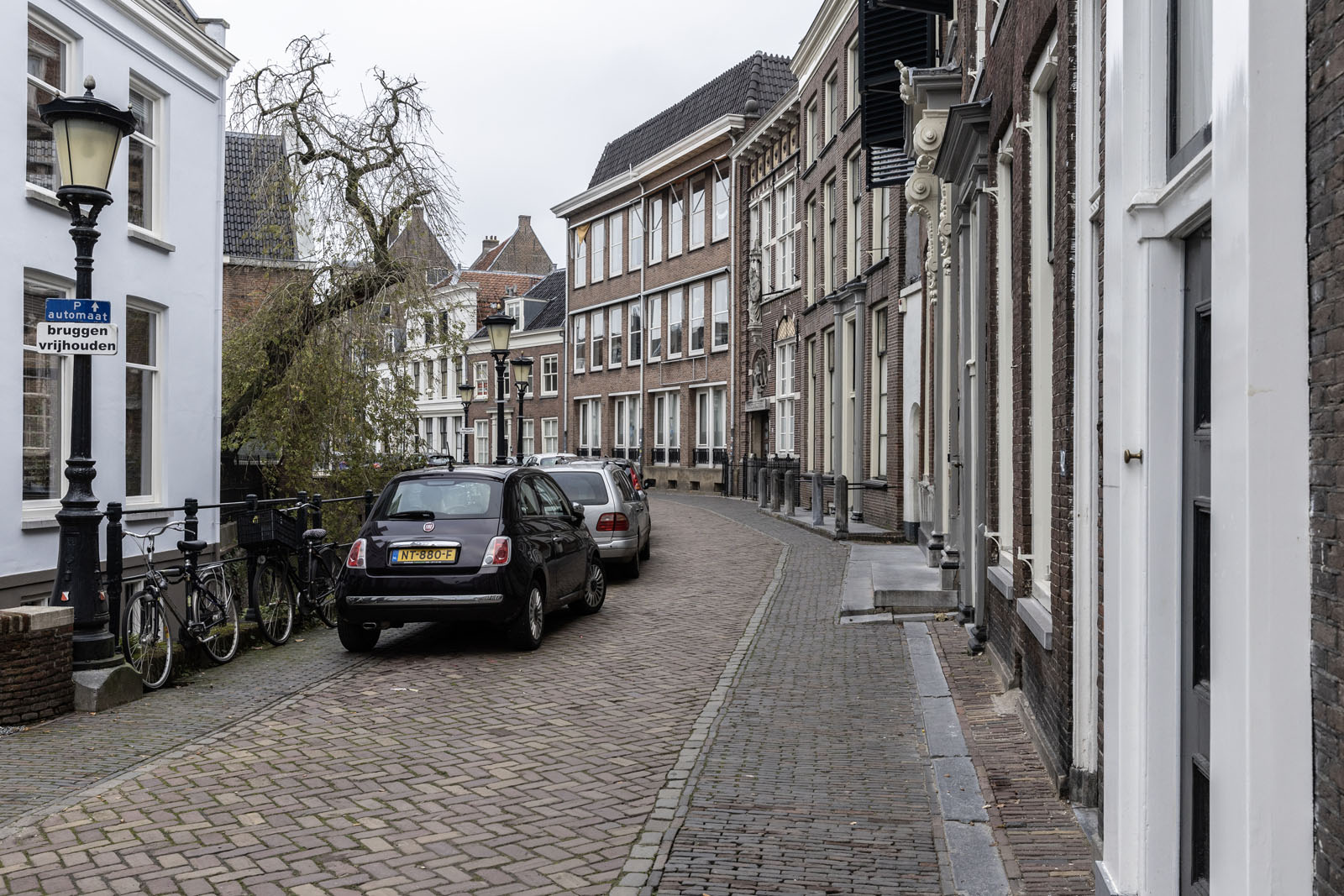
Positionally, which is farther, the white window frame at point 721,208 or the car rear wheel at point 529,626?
the white window frame at point 721,208

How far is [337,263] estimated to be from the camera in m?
16.3

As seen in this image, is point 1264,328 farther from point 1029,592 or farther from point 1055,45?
point 1029,592

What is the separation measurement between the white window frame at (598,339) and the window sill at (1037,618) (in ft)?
129

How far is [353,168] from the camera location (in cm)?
1627

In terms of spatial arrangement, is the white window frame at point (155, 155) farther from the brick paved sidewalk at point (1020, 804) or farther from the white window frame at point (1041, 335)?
the brick paved sidewalk at point (1020, 804)

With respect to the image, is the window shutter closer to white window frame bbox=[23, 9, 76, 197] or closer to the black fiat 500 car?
the black fiat 500 car

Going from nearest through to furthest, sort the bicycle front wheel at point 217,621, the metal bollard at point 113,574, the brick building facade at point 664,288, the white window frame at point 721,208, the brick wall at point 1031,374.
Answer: the brick wall at point 1031,374 → the metal bollard at point 113,574 → the bicycle front wheel at point 217,621 → the white window frame at point 721,208 → the brick building facade at point 664,288

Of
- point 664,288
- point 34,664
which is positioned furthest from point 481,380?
point 34,664

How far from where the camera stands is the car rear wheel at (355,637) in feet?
33.6

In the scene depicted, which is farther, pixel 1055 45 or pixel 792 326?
pixel 792 326

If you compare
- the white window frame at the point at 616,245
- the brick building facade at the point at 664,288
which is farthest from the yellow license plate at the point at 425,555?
the white window frame at the point at 616,245

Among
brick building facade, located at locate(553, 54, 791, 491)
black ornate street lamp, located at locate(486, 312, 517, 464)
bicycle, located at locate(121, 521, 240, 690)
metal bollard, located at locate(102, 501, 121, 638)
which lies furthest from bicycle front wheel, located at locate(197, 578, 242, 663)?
brick building facade, located at locate(553, 54, 791, 491)

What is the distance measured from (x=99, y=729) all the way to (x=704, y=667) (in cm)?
433

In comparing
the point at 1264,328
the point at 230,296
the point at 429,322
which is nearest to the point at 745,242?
the point at 230,296
